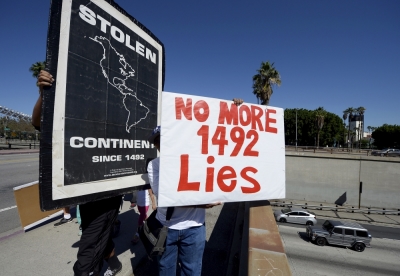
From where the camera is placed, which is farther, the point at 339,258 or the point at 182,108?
the point at 339,258

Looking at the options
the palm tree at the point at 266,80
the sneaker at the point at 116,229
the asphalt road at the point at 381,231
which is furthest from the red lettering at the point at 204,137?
the palm tree at the point at 266,80

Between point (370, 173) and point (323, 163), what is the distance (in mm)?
4335

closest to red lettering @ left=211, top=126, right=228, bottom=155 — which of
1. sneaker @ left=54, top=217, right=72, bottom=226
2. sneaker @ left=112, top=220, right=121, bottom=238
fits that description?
sneaker @ left=112, top=220, right=121, bottom=238

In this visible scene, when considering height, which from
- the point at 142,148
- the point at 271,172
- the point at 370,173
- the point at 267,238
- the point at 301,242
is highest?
the point at 142,148

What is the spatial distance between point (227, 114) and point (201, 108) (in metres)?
0.34

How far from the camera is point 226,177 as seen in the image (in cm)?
237

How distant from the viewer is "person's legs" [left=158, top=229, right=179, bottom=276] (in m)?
2.03

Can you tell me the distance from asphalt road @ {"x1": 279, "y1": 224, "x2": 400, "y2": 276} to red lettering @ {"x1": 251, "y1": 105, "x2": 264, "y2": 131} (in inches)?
271

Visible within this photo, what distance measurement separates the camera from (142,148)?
2.62m

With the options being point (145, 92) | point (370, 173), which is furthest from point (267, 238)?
point (370, 173)

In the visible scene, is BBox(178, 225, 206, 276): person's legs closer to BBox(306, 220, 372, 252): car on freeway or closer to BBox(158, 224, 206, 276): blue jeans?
BBox(158, 224, 206, 276): blue jeans

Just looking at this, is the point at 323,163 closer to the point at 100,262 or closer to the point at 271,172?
the point at 271,172

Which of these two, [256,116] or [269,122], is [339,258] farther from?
[256,116]

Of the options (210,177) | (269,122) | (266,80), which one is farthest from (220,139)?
(266,80)
